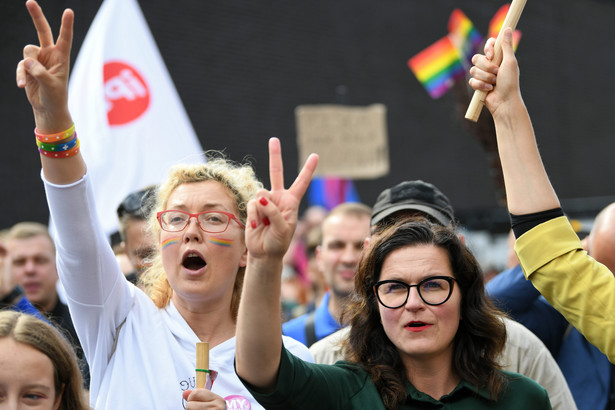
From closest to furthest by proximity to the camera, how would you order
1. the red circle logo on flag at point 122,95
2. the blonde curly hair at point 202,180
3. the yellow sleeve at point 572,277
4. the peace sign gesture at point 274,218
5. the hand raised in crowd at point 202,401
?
the peace sign gesture at point 274,218, the yellow sleeve at point 572,277, the hand raised in crowd at point 202,401, the blonde curly hair at point 202,180, the red circle logo on flag at point 122,95

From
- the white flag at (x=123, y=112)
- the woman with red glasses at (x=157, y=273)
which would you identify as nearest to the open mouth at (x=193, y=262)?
the woman with red glasses at (x=157, y=273)

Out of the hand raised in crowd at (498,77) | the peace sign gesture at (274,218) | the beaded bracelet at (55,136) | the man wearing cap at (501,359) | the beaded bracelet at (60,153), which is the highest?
the hand raised in crowd at (498,77)

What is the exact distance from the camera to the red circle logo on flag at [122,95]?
5.47m

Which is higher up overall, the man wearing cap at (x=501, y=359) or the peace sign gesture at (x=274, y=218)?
the peace sign gesture at (x=274, y=218)

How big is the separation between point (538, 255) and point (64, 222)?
4.55 feet

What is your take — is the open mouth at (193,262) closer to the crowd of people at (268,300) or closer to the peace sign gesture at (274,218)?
the crowd of people at (268,300)

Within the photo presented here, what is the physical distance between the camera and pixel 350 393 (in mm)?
2148

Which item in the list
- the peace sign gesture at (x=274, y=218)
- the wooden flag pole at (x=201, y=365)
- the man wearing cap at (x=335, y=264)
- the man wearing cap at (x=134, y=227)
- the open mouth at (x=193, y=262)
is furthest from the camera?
the man wearing cap at (x=335, y=264)

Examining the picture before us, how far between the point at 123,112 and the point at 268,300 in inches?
154

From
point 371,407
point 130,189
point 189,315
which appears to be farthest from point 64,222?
point 130,189

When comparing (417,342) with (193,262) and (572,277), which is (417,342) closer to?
(572,277)

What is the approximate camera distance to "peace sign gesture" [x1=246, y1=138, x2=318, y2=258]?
6.12 ft

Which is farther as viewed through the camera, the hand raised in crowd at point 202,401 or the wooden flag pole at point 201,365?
the wooden flag pole at point 201,365

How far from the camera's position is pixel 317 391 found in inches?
79.3
